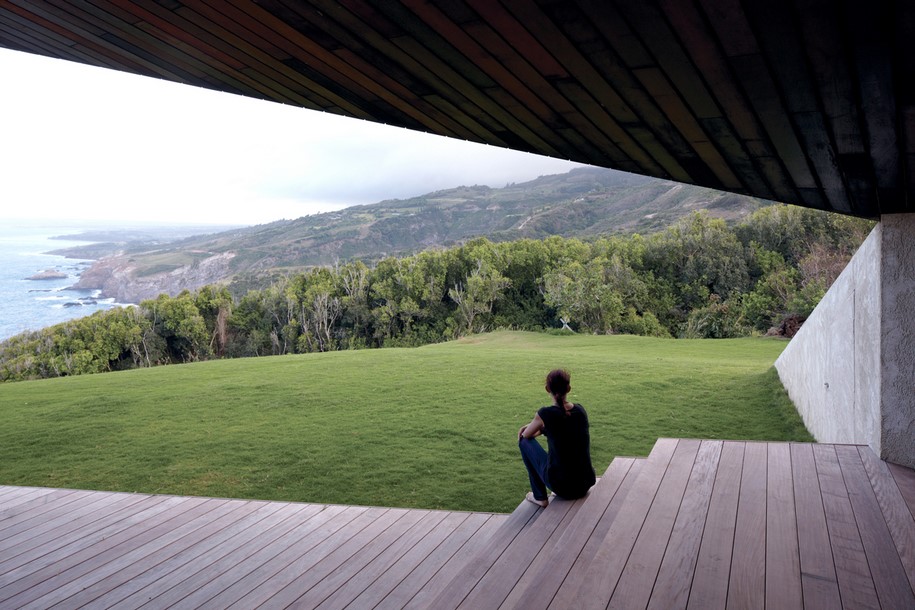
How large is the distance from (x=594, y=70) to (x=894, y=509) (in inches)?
107

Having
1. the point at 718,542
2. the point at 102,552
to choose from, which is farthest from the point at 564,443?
the point at 102,552

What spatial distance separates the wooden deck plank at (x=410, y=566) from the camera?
3031 millimetres

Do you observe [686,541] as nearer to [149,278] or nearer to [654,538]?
[654,538]

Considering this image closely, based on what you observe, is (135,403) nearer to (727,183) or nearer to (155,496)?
(155,496)

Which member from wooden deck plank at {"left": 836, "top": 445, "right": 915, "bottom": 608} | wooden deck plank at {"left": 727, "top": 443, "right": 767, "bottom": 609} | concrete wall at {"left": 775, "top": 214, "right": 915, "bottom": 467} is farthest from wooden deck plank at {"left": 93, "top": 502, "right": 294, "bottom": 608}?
concrete wall at {"left": 775, "top": 214, "right": 915, "bottom": 467}

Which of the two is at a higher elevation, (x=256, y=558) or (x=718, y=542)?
(x=718, y=542)

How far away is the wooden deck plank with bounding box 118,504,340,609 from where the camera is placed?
3.24 metres

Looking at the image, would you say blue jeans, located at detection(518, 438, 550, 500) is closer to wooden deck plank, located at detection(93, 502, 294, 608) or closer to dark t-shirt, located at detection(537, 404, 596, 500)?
dark t-shirt, located at detection(537, 404, 596, 500)

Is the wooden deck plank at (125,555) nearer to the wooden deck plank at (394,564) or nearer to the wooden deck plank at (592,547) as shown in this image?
the wooden deck plank at (394,564)

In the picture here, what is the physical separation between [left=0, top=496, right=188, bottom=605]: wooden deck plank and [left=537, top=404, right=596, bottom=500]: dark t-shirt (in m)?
2.81

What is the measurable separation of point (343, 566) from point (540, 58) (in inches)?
110

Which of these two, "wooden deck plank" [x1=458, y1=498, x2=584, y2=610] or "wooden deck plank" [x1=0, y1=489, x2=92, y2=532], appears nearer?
"wooden deck plank" [x1=458, y1=498, x2=584, y2=610]

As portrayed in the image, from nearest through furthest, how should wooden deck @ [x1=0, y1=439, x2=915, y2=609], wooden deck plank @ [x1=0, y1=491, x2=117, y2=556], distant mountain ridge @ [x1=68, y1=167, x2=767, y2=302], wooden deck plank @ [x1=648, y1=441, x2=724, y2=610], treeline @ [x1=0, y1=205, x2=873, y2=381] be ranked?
wooden deck plank @ [x1=648, y1=441, x2=724, y2=610] → wooden deck @ [x1=0, y1=439, x2=915, y2=609] → wooden deck plank @ [x1=0, y1=491, x2=117, y2=556] → treeline @ [x1=0, y1=205, x2=873, y2=381] → distant mountain ridge @ [x1=68, y1=167, x2=767, y2=302]

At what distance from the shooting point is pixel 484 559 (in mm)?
3164
